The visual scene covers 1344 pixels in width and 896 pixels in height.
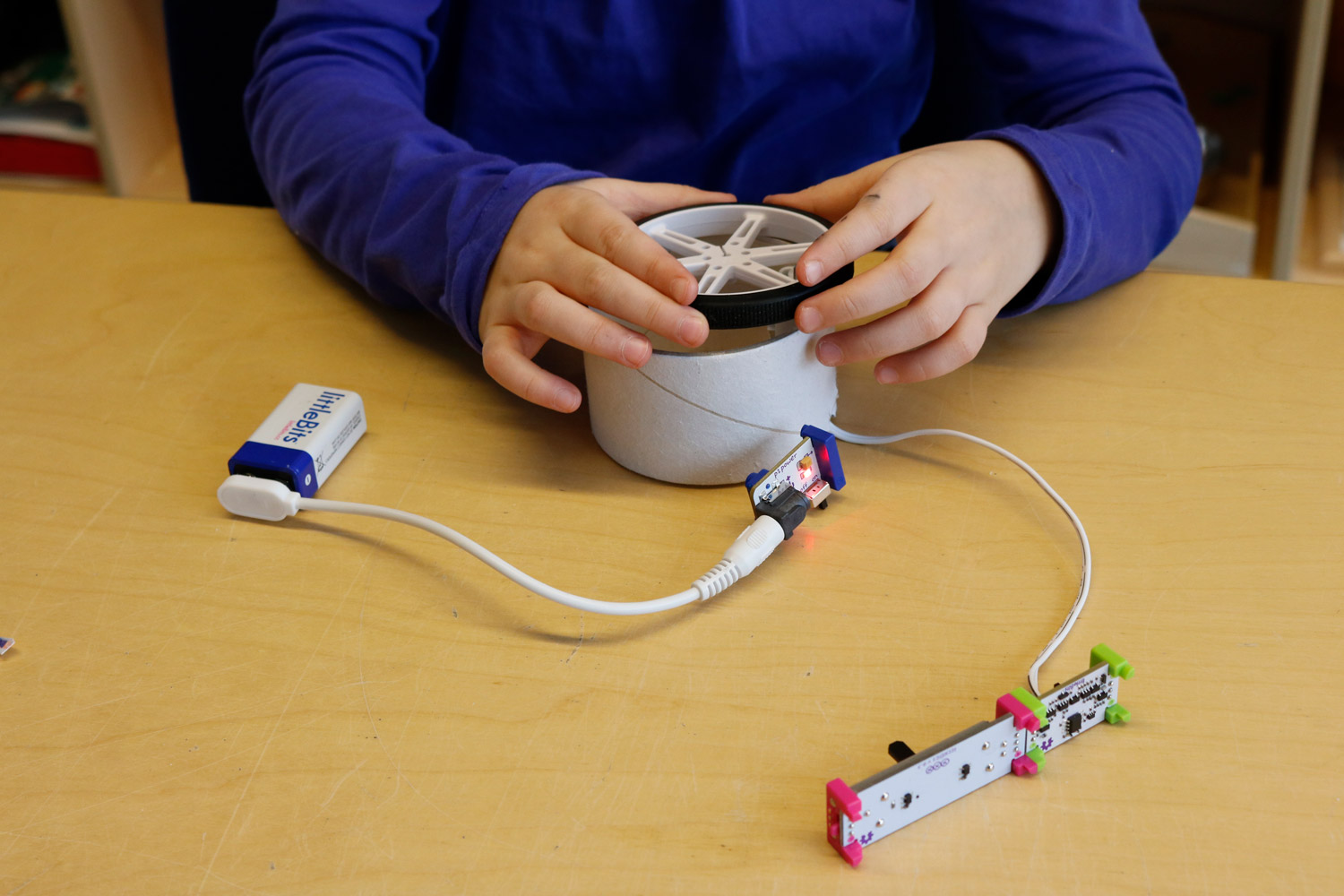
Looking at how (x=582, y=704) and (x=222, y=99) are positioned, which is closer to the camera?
(x=582, y=704)

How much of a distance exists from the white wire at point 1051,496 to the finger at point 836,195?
0.40 feet

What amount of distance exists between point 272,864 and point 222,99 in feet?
2.58

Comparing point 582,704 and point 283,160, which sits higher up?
point 283,160

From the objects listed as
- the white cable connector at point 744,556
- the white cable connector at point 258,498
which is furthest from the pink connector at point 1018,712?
the white cable connector at point 258,498

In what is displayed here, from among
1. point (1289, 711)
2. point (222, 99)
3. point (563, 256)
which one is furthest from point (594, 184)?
point (222, 99)

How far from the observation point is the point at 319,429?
1.87ft

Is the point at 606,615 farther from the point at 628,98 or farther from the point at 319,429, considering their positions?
the point at 628,98

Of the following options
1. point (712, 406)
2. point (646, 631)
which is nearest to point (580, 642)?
point (646, 631)

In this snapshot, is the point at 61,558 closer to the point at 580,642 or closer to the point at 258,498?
the point at 258,498

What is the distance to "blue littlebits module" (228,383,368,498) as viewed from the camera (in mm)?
548

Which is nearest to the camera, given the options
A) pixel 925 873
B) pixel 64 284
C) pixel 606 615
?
pixel 925 873

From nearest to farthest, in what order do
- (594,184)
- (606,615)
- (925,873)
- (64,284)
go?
A: (925,873) → (606,615) → (594,184) → (64,284)

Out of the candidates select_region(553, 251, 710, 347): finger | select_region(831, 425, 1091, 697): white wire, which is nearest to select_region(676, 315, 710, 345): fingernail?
select_region(553, 251, 710, 347): finger

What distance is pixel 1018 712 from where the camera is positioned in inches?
15.6
